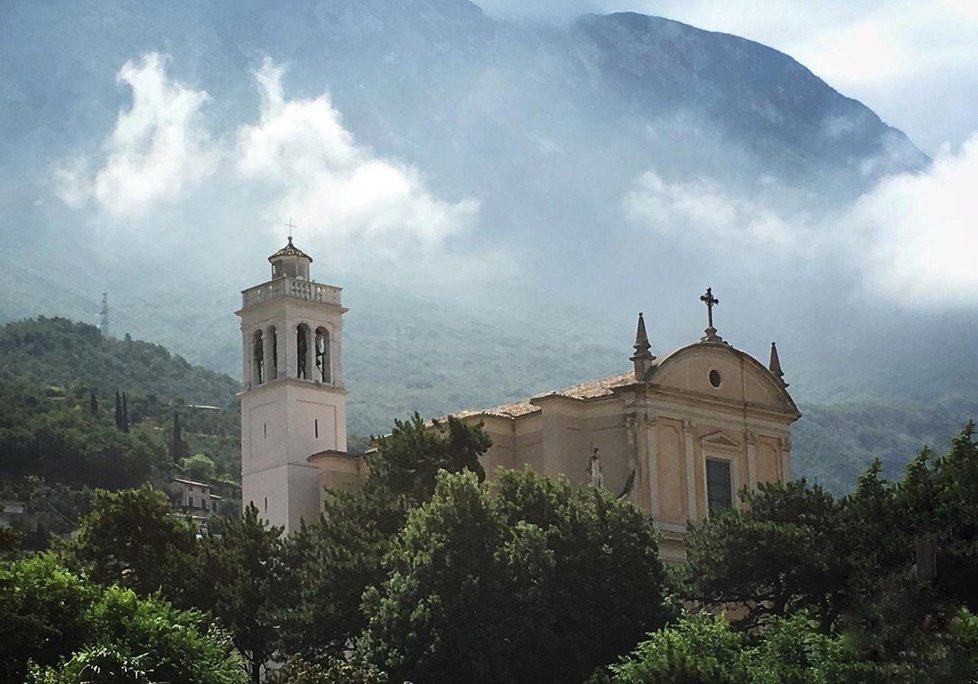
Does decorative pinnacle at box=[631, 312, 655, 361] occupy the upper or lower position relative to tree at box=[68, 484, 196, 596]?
upper

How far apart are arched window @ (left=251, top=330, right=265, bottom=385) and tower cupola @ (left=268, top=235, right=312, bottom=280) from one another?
7.08 ft

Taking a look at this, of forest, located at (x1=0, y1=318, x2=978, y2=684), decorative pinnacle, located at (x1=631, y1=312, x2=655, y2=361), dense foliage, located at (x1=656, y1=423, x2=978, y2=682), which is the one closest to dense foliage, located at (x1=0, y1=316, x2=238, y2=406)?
decorative pinnacle, located at (x1=631, y1=312, x2=655, y2=361)

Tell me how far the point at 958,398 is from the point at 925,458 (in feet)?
430

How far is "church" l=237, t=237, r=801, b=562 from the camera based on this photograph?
181 ft

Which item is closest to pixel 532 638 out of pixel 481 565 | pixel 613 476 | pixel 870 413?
pixel 481 565

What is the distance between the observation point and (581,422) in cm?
5591

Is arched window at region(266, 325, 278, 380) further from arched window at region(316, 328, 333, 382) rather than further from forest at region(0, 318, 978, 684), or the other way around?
forest at region(0, 318, 978, 684)

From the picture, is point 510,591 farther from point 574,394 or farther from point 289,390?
point 289,390

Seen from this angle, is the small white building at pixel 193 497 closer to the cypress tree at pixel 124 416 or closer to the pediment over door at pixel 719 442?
the cypress tree at pixel 124 416

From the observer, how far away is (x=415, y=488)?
5019cm

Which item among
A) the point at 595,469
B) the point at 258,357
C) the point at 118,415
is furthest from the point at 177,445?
the point at 595,469

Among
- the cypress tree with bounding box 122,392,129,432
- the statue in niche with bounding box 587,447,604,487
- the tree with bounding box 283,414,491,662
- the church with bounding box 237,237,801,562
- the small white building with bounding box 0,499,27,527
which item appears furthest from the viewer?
the cypress tree with bounding box 122,392,129,432

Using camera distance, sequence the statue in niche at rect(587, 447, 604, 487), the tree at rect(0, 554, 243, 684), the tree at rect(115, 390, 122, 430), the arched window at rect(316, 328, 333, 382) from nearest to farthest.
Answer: the tree at rect(0, 554, 243, 684) < the statue in niche at rect(587, 447, 604, 487) < the arched window at rect(316, 328, 333, 382) < the tree at rect(115, 390, 122, 430)

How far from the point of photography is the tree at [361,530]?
147 feet
